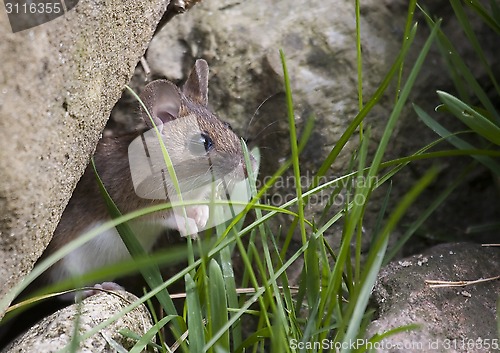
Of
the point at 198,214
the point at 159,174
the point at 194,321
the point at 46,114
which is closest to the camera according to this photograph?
the point at 46,114

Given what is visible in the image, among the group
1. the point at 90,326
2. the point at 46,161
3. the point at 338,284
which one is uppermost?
the point at 46,161

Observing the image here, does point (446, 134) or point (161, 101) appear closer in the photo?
point (446, 134)

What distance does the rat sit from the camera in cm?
257

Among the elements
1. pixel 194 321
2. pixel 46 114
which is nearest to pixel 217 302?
pixel 194 321

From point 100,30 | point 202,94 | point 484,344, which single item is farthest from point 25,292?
point 484,344

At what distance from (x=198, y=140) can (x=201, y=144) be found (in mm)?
22

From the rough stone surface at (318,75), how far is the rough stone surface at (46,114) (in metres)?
0.92

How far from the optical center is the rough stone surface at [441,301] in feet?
5.84

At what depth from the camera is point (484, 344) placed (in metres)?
1.79

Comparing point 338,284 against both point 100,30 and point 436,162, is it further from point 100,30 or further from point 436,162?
point 436,162

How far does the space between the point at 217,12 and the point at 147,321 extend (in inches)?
53.5

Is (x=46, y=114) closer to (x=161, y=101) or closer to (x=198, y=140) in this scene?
(x=161, y=101)

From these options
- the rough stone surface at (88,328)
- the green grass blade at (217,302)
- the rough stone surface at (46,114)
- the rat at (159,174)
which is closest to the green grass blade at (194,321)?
the green grass blade at (217,302)

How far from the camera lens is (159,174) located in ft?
8.55
